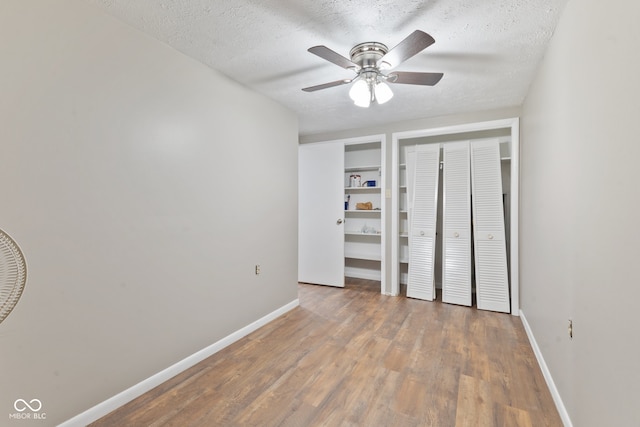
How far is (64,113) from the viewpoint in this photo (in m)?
1.58

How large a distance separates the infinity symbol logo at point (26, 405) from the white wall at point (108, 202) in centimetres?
2

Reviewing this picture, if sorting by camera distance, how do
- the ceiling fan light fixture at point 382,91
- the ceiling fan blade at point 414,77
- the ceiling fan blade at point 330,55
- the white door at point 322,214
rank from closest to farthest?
the ceiling fan blade at point 330,55
the ceiling fan blade at point 414,77
the ceiling fan light fixture at point 382,91
the white door at point 322,214

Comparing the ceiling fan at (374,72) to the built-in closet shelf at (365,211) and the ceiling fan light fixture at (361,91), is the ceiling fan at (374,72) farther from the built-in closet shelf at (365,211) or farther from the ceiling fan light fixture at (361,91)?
the built-in closet shelf at (365,211)

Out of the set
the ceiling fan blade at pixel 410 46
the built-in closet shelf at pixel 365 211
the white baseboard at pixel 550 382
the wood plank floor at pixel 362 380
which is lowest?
the wood plank floor at pixel 362 380

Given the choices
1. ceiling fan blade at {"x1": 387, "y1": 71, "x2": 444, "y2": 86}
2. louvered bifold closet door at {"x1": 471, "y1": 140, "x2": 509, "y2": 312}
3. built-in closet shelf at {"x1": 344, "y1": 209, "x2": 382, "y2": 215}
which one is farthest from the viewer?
built-in closet shelf at {"x1": 344, "y1": 209, "x2": 382, "y2": 215}

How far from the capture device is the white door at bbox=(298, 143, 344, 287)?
14.6 feet

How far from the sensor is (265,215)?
3135 mm

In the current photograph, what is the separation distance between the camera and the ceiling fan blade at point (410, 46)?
1571mm

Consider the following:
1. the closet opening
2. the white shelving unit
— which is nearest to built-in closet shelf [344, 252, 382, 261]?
the white shelving unit

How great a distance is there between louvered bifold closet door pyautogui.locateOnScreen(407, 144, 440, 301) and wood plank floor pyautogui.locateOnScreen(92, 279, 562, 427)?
30.8 inches

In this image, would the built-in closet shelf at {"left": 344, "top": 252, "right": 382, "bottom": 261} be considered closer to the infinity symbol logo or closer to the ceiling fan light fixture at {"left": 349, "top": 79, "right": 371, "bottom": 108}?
the ceiling fan light fixture at {"left": 349, "top": 79, "right": 371, "bottom": 108}

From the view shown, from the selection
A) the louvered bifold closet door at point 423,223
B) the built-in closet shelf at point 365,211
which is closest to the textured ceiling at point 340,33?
the louvered bifold closet door at point 423,223

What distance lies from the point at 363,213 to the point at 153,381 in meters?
3.74

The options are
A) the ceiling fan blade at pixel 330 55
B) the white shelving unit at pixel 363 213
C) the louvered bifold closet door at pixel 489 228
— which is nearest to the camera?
the ceiling fan blade at pixel 330 55
